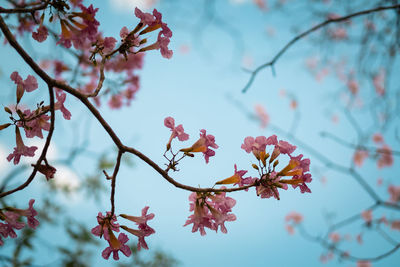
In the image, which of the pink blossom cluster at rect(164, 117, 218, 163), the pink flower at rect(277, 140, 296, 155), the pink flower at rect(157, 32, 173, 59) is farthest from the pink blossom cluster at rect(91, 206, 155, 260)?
the pink flower at rect(157, 32, 173, 59)

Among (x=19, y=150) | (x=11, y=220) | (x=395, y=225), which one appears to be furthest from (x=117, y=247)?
(x=395, y=225)

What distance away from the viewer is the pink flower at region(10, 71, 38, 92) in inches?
61.3

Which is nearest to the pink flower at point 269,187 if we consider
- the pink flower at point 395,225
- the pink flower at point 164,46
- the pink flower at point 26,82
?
A: the pink flower at point 164,46

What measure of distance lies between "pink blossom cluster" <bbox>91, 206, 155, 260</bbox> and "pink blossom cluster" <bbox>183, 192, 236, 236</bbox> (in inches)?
9.9

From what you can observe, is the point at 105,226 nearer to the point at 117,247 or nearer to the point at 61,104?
the point at 117,247

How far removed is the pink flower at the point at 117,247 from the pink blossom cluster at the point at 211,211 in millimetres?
349

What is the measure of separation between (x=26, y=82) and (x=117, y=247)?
1036mm

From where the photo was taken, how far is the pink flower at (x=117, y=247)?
1.38 m

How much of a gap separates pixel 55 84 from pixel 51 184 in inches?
228

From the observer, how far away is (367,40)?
4180 mm

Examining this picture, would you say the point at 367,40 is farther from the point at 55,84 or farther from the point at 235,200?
the point at 55,84

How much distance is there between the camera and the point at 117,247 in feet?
4.54

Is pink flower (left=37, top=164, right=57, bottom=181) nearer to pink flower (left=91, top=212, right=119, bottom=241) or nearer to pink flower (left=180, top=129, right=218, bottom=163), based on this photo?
pink flower (left=91, top=212, right=119, bottom=241)

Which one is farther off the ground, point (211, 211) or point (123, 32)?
point (123, 32)
